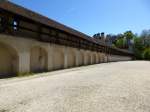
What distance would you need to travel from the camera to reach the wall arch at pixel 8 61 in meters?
12.5

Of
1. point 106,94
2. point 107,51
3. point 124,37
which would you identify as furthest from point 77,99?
point 124,37

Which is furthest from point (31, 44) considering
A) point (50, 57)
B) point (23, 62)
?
point (50, 57)

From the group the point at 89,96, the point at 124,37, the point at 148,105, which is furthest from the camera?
the point at 124,37

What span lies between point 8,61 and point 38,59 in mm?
3545

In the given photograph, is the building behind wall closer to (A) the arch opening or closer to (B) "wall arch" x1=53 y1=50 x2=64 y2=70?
(B) "wall arch" x1=53 y1=50 x2=64 y2=70

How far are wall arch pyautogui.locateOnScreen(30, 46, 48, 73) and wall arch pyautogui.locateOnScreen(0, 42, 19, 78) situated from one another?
2334 mm

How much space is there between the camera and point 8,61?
1298cm

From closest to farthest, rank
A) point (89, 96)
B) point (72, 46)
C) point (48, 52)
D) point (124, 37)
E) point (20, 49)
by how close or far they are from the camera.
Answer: point (89, 96), point (20, 49), point (48, 52), point (72, 46), point (124, 37)

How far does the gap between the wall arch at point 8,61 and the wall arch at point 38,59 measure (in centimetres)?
233

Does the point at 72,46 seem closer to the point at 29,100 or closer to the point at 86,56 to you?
the point at 86,56

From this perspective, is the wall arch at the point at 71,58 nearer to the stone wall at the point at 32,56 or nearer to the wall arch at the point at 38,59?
the stone wall at the point at 32,56

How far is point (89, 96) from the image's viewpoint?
609 cm

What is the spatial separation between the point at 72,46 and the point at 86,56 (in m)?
6.61

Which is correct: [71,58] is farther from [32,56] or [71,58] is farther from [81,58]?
[32,56]
